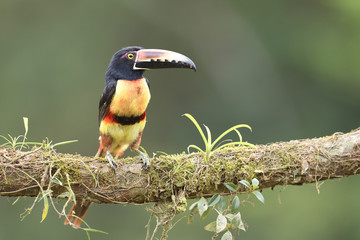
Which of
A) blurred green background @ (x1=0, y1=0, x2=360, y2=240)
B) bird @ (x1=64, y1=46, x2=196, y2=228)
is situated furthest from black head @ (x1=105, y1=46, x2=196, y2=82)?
blurred green background @ (x1=0, y1=0, x2=360, y2=240)

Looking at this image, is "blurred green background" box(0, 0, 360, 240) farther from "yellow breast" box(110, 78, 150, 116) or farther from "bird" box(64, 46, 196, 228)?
"yellow breast" box(110, 78, 150, 116)

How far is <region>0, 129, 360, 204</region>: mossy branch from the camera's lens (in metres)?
2.79

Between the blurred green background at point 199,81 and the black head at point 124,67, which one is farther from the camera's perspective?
the blurred green background at point 199,81

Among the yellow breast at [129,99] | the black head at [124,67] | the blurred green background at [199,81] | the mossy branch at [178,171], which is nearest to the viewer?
the mossy branch at [178,171]

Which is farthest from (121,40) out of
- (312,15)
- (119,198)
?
(119,198)

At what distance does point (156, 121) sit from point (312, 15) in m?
2.79

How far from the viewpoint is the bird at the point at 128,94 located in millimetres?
3684

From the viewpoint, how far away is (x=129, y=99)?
3672mm

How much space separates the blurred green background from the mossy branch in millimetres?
5087

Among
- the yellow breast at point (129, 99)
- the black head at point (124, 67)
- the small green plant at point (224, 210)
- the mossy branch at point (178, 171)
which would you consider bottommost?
the small green plant at point (224, 210)

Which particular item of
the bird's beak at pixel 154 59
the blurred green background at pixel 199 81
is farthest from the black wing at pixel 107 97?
the blurred green background at pixel 199 81

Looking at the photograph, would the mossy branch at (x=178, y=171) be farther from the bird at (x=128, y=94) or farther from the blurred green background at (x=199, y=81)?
the blurred green background at (x=199, y=81)

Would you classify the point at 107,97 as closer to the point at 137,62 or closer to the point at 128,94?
the point at 128,94

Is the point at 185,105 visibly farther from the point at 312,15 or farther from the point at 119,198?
the point at 119,198
